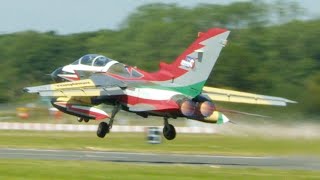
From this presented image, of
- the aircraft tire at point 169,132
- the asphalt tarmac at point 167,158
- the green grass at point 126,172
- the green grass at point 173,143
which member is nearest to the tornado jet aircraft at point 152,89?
the aircraft tire at point 169,132

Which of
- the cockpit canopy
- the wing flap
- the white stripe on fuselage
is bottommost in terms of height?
the wing flap

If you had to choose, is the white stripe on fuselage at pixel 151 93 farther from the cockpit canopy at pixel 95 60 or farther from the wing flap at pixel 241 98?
the wing flap at pixel 241 98

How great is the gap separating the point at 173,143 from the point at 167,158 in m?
10.8

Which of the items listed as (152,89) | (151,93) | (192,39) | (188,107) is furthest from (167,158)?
(192,39)

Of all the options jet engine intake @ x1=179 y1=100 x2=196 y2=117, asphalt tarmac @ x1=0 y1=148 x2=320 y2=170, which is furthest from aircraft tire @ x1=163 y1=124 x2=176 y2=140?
jet engine intake @ x1=179 y1=100 x2=196 y2=117

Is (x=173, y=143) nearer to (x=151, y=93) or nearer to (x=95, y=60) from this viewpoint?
(x=95, y=60)

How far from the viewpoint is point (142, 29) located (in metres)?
116

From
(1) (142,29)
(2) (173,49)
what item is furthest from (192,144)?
(1) (142,29)

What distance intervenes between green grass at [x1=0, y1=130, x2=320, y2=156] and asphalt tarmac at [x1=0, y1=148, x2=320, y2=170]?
43cm

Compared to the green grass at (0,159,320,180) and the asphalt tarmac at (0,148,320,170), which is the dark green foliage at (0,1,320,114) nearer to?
the asphalt tarmac at (0,148,320,170)

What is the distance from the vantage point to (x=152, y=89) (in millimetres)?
38219

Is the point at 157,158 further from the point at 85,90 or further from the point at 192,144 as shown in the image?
the point at 192,144

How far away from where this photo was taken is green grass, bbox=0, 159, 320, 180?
85.6 feet

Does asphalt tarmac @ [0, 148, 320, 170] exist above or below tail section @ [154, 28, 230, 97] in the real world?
below
